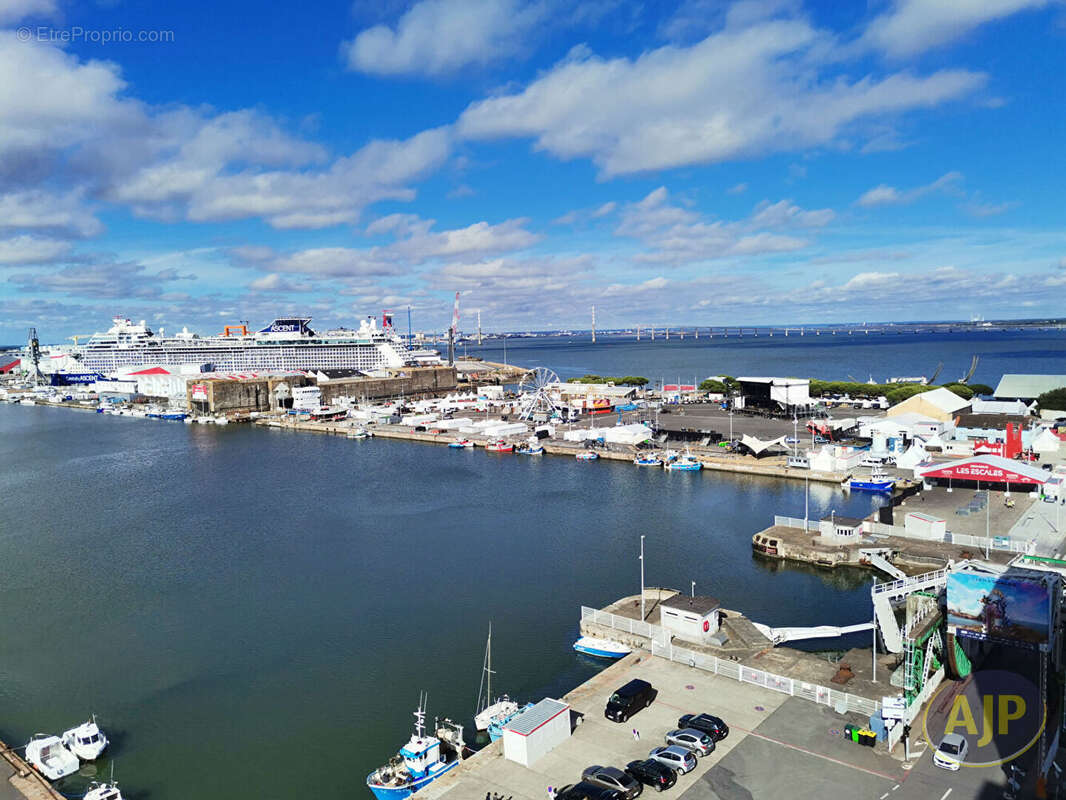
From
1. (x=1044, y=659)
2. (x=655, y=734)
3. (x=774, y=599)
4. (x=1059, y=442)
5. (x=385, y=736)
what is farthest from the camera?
(x=1059, y=442)

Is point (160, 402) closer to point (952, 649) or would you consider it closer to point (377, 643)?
point (377, 643)

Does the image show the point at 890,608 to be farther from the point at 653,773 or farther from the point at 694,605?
the point at 653,773

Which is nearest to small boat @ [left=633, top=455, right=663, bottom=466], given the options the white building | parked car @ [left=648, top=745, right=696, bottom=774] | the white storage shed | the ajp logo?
the white building

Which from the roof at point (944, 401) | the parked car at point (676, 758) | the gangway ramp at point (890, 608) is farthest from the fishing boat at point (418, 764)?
the roof at point (944, 401)

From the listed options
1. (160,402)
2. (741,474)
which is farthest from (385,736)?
(160,402)

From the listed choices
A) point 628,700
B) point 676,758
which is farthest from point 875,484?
point 676,758

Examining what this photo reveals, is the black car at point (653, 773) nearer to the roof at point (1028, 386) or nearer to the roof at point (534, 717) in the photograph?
the roof at point (534, 717)

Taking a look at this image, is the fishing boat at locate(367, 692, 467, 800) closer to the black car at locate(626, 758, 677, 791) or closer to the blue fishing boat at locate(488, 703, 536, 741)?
the blue fishing boat at locate(488, 703, 536, 741)
